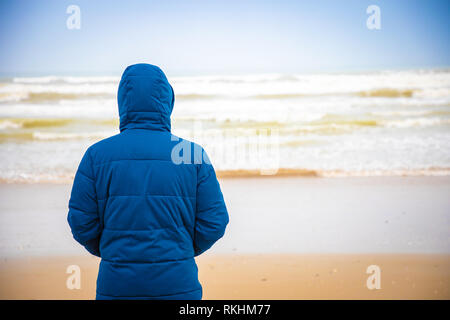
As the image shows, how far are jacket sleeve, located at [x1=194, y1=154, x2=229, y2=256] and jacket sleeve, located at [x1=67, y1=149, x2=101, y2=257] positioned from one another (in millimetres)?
436

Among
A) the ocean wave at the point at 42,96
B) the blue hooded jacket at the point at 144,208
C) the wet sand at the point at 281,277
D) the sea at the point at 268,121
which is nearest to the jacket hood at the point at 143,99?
the blue hooded jacket at the point at 144,208

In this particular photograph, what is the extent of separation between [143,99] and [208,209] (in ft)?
1.86

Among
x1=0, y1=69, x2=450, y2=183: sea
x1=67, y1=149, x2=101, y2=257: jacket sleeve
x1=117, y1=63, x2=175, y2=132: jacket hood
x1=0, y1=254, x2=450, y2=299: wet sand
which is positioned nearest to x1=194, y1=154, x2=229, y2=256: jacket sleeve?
x1=117, y1=63, x2=175, y2=132: jacket hood

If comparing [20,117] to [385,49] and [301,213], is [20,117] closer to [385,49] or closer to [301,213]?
[301,213]

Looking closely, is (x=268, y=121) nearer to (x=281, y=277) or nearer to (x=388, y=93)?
(x=388, y=93)

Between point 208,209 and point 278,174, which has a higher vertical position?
point 208,209

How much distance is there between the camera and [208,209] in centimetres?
197

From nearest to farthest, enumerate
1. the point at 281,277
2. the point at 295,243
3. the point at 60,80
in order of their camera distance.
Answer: the point at 281,277 → the point at 295,243 → the point at 60,80

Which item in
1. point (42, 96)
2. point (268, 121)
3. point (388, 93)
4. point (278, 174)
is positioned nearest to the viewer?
point (278, 174)

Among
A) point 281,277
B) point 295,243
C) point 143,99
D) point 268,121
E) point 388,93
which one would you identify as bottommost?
point 281,277

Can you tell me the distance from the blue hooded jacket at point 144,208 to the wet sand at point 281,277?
2.06 meters

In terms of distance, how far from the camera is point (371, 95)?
16062 millimetres

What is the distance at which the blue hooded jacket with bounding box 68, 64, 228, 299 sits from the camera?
1.85m

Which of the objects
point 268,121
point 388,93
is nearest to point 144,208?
point 268,121
